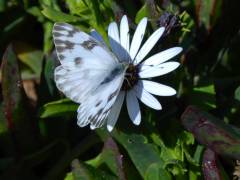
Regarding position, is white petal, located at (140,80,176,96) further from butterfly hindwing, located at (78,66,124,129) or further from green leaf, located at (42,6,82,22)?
green leaf, located at (42,6,82,22)

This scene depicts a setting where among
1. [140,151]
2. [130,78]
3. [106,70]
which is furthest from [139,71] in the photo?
[140,151]

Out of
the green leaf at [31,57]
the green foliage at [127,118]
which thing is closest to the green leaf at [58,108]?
the green foliage at [127,118]

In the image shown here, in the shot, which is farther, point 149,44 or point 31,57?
point 31,57

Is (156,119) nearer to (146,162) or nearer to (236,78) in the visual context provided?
(146,162)

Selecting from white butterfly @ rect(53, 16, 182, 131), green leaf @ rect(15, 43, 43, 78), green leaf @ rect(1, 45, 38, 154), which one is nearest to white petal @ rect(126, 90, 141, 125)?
white butterfly @ rect(53, 16, 182, 131)

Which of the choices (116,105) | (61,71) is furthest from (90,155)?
(61,71)

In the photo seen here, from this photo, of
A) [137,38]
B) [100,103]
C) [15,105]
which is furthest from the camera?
[15,105]

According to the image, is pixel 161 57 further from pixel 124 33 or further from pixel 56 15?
pixel 56 15
